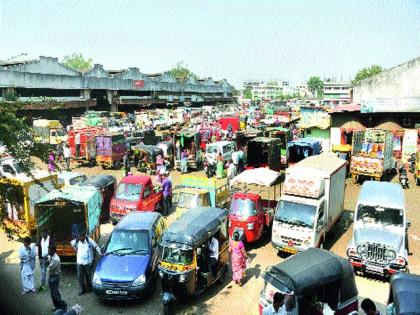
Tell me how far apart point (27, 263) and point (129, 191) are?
20.0 ft

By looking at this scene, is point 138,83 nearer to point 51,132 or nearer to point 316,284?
point 51,132

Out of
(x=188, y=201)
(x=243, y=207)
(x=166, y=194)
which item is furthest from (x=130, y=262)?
(x=166, y=194)

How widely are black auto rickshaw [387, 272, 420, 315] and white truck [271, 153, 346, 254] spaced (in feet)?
13.6

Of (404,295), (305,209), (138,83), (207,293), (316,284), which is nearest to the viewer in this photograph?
(404,295)

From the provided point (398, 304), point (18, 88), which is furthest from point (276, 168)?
point (18, 88)

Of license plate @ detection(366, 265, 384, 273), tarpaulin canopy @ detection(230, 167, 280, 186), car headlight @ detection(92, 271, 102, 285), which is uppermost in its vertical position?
tarpaulin canopy @ detection(230, 167, 280, 186)

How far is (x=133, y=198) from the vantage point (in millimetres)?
16375

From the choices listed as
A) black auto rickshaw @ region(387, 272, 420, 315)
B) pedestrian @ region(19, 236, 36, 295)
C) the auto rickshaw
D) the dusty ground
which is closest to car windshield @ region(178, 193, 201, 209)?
the dusty ground

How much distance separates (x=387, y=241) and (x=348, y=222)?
5.21 m

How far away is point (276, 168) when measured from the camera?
24781 mm

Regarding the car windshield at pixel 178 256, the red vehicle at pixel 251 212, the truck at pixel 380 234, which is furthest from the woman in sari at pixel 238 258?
the truck at pixel 380 234

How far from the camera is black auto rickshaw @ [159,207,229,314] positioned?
1003 centimetres

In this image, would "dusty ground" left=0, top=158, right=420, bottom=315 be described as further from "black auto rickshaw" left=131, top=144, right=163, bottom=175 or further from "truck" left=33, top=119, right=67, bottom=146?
"truck" left=33, top=119, right=67, bottom=146

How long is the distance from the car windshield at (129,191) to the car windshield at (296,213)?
6059 mm
